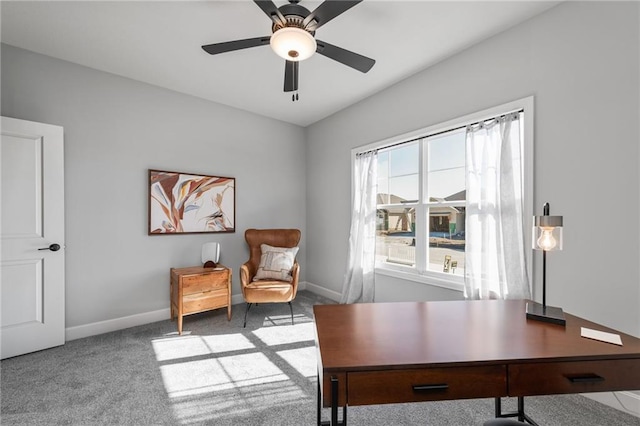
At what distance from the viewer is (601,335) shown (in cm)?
115

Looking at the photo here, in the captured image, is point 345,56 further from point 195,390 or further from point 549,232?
point 195,390

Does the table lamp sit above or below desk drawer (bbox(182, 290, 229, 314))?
above

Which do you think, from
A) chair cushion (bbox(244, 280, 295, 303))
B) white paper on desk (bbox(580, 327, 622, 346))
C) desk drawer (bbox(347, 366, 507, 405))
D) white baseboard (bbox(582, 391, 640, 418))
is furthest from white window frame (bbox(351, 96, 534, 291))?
desk drawer (bbox(347, 366, 507, 405))

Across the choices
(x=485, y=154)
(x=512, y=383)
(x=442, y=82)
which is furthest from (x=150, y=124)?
(x=512, y=383)

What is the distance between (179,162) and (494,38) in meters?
3.55

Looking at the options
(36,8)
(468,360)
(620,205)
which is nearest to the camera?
(468,360)

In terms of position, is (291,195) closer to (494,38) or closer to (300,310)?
(300,310)

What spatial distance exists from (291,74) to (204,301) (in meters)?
2.53

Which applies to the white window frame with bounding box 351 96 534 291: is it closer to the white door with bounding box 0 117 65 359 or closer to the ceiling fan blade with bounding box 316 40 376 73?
the ceiling fan blade with bounding box 316 40 376 73

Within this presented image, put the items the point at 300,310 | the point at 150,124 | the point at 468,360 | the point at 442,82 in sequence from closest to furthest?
the point at 468,360 → the point at 442,82 → the point at 150,124 → the point at 300,310

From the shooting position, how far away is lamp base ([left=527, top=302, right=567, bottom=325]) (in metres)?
1.29

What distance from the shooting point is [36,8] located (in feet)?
6.89

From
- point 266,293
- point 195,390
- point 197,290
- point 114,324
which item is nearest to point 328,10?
point 195,390

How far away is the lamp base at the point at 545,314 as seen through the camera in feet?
4.22
